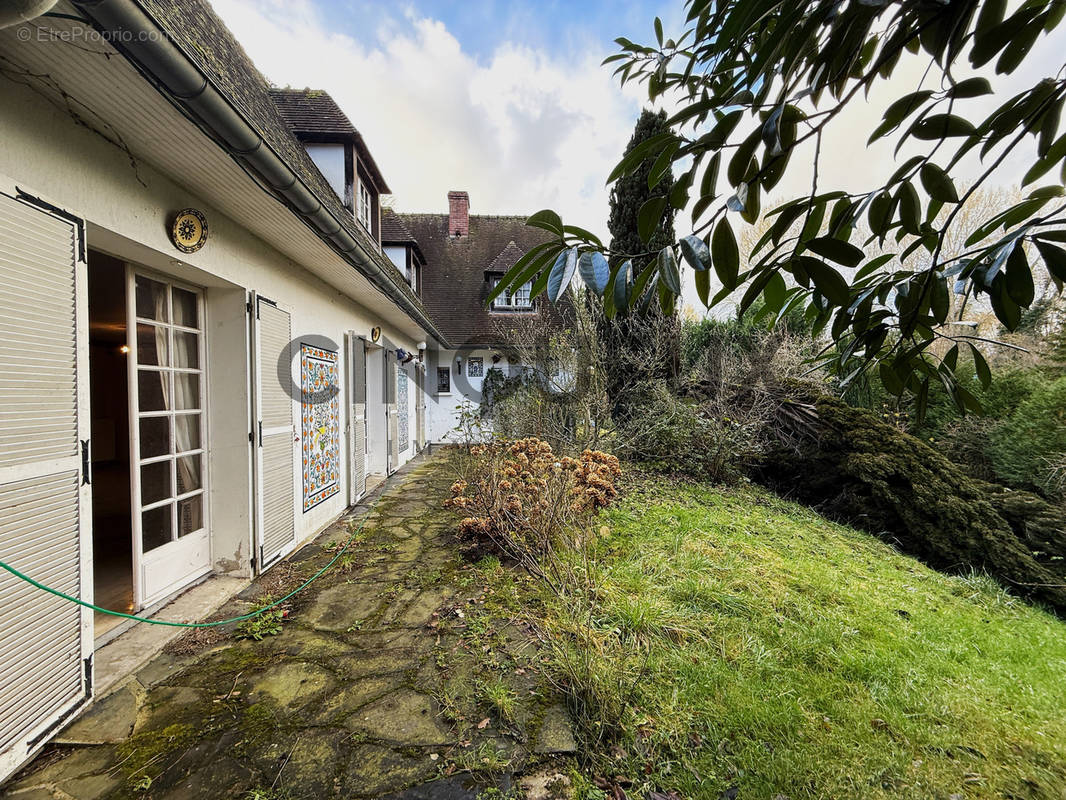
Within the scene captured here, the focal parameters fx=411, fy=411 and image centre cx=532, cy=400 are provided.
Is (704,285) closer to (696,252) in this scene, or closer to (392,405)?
(696,252)

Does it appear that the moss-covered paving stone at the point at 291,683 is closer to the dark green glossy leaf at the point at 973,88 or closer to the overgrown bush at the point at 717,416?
the dark green glossy leaf at the point at 973,88

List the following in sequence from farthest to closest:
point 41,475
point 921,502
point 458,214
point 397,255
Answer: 1. point 458,214
2. point 397,255
3. point 921,502
4. point 41,475

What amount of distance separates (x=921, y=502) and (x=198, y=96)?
831 centimetres

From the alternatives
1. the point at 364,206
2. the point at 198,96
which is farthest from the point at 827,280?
the point at 364,206

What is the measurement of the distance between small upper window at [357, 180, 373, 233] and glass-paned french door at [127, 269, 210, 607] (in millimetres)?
3917

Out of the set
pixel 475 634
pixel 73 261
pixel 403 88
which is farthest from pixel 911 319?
pixel 403 88

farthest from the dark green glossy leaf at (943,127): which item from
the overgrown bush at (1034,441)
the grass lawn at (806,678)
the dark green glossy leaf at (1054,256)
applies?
the overgrown bush at (1034,441)

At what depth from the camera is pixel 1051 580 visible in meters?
4.59

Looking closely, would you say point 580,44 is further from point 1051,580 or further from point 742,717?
point 1051,580

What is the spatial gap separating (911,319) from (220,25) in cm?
746

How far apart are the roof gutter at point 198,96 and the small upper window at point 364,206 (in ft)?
12.8

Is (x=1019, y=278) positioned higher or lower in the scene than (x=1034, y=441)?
higher

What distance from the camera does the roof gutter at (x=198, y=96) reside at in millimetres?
1516

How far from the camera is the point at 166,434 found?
3.09 metres
